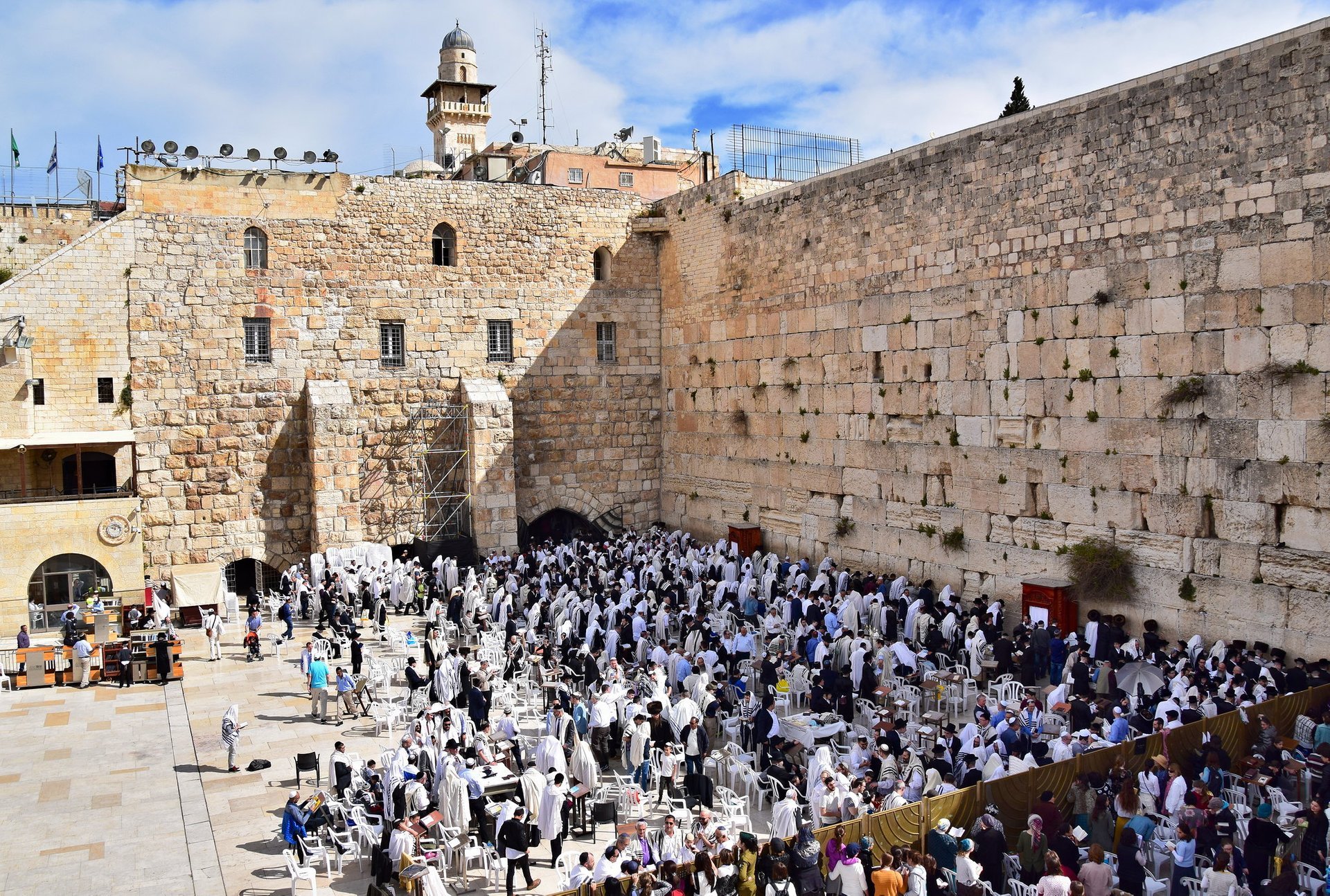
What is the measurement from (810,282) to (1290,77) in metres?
9.10

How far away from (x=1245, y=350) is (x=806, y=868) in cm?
865

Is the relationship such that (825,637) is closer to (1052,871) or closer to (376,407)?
(1052,871)

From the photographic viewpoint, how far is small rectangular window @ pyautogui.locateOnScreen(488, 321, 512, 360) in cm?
2381

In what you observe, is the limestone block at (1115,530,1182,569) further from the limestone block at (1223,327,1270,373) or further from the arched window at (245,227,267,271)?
the arched window at (245,227,267,271)

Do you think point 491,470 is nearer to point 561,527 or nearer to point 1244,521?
point 561,527

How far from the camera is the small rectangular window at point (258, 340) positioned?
2136cm

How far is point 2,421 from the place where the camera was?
20.0 meters

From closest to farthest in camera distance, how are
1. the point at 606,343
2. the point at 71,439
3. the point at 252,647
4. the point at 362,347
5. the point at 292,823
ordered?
the point at 292,823 → the point at 252,647 → the point at 71,439 → the point at 362,347 → the point at 606,343

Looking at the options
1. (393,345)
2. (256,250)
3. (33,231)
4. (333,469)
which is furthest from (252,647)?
(33,231)

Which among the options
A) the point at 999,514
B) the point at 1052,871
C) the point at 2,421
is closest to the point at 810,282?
the point at 999,514

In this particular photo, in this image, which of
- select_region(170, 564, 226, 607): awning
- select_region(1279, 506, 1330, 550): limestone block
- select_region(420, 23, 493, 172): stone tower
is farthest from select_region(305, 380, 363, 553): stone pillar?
select_region(420, 23, 493, 172): stone tower

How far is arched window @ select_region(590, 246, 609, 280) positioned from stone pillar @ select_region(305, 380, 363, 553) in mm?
6674

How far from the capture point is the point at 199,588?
18969 millimetres

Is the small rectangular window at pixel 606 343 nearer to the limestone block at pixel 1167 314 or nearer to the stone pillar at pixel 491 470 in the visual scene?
the stone pillar at pixel 491 470
